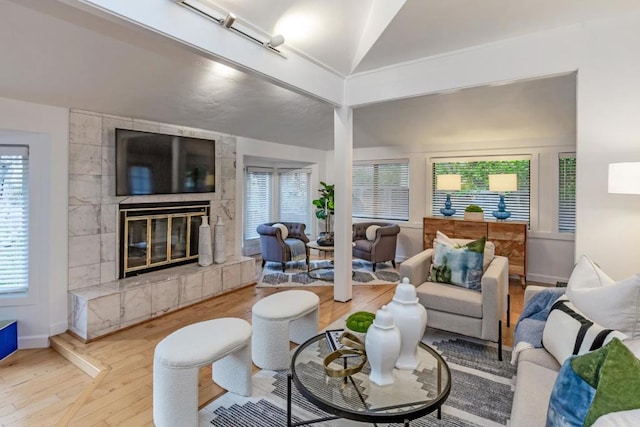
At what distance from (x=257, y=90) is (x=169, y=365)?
303 cm

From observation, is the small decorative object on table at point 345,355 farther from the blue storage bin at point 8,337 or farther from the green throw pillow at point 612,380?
the blue storage bin at point 8,337

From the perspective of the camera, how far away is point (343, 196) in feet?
12.9

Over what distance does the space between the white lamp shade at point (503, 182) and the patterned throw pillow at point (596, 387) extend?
4.21 m

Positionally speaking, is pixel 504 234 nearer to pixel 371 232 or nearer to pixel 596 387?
pixel 371 232

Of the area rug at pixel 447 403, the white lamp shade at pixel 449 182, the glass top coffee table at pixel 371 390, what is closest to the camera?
the glass top coffee table at pixel 371 390

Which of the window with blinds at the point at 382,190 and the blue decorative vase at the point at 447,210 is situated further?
the window with blinds at the point at 382,190

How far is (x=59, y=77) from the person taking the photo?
278 cm

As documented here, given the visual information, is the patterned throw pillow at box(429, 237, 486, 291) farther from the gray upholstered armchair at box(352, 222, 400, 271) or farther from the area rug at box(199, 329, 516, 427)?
the gray upholstered armchair at box(352, 222, 400, 271)

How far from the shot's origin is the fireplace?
374 cm

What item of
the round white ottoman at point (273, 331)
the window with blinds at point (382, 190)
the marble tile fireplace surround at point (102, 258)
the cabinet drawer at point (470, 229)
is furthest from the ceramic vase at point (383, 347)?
the window with blinds at point (382, 190)

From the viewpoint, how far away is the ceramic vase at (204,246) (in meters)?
4.31

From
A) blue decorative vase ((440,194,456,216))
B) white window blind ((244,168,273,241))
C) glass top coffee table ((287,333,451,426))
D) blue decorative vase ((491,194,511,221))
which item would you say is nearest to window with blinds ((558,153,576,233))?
blue decorative vase ((491,194,511,221))

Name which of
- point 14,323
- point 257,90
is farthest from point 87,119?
point 14,323

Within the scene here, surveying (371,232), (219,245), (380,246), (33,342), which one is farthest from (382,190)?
(33,342)
